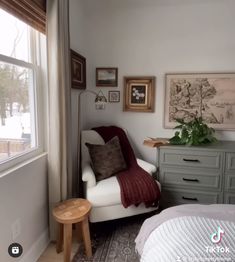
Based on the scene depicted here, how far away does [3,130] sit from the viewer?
64.1 inches

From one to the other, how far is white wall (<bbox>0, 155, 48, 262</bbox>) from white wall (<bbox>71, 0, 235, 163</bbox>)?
136 cm

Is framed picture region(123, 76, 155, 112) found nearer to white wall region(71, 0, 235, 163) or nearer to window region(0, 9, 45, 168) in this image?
white wall region(71, 0, 235, 163)

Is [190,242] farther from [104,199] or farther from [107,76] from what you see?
[107,76]

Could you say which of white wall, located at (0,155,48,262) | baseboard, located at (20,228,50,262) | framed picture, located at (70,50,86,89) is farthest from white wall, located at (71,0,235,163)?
baseboard, located at (20,228,50,262)

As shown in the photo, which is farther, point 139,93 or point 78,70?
point 139,93

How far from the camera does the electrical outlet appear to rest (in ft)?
5.31

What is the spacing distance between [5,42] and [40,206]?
136 cm

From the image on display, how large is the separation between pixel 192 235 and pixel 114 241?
1.30m

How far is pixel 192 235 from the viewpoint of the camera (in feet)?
3.48

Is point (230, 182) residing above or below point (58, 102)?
below

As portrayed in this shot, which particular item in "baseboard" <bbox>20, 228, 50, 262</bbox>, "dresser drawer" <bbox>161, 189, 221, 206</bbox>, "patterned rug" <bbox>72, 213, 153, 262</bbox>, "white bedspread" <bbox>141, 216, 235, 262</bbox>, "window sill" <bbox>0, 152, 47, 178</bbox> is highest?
"window sill" <bbox>0, 152, 47, 178</bbox>

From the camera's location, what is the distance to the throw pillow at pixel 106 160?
2.40m

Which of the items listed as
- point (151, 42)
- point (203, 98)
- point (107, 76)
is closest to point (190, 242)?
point (203, 98)

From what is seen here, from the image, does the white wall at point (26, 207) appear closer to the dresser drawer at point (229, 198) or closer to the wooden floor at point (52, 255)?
the wooden floor at point (52, 255)
